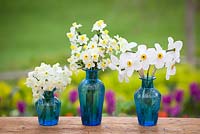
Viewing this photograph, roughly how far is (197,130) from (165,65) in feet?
1.17

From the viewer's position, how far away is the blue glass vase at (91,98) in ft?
8.19

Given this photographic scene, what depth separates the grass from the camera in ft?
16.6

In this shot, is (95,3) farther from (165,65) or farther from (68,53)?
Answer: (165,65)

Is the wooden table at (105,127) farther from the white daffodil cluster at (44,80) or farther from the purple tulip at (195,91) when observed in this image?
the purple tulip at (195,91)

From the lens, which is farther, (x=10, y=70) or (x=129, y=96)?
(x=10, y=70)

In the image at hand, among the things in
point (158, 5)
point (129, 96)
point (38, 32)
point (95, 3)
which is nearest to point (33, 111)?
point (129, 96)

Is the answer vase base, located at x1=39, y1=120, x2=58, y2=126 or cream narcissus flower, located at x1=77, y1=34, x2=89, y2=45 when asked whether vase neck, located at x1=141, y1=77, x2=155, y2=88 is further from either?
vase base, located at x1=39, y1=120, x2=58, y2=126

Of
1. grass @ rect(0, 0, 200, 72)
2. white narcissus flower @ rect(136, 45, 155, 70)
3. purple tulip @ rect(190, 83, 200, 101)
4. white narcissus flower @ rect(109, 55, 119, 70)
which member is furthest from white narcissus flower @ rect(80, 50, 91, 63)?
grass @ rect(0, 0, 200, 72)

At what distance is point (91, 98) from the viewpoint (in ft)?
8.20

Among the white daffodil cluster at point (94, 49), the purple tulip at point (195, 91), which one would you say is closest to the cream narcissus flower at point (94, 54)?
the white daffodil cluster at point (94, 49)

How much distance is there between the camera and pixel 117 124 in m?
2.53

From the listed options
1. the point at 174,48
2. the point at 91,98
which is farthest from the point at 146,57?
the point at 91,98

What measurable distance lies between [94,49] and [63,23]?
2.75m

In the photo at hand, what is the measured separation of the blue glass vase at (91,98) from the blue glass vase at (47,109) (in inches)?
5.8
